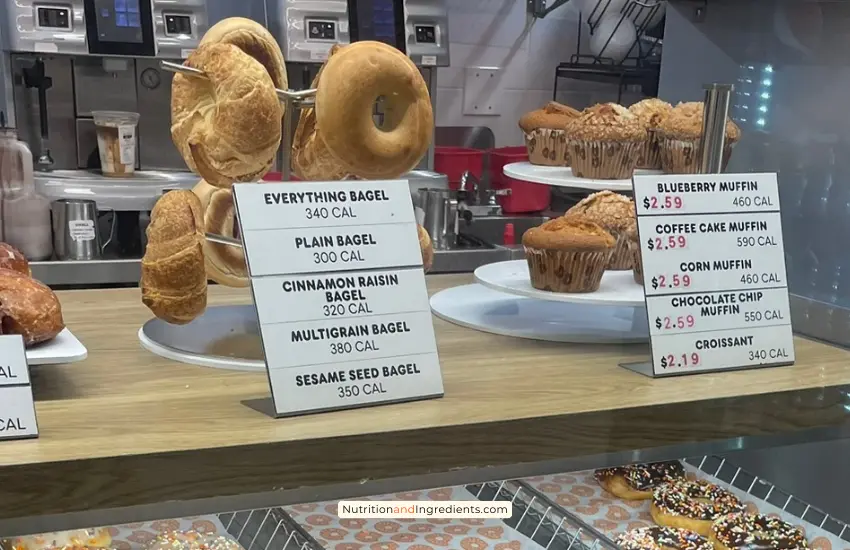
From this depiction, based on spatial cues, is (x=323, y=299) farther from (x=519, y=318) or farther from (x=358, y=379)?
(x=519, y=318)

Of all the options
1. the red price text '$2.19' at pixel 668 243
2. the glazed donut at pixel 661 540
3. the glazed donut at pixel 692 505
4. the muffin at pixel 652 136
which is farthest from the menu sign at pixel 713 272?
the glazed donut at pixel 692 505

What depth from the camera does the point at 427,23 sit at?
3258mm

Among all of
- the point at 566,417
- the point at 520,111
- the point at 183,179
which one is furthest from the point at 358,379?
the point at 520,111

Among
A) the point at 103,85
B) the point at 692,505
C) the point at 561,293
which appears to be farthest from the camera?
the point at 103,85

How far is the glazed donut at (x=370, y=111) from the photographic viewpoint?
94 cm

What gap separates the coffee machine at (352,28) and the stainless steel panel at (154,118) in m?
0.43

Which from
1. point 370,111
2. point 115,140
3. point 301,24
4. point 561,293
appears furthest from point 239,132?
point 301,24

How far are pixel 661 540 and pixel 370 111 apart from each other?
1088 mm

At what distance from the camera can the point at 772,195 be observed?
1085mm

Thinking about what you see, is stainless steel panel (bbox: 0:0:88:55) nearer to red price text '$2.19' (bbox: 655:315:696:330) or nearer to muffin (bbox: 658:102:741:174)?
muffin (bbox: 658:102:741:174)

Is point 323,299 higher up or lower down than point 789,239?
higher up

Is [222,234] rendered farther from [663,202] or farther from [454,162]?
[454,162]

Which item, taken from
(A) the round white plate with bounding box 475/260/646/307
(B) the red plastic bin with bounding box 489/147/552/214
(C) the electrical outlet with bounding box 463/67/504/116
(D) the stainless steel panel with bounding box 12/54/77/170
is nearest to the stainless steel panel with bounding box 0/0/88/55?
(D) the stainless steel panel with bounding box 12/54/77/170

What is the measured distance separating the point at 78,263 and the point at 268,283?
2033 millimetres
